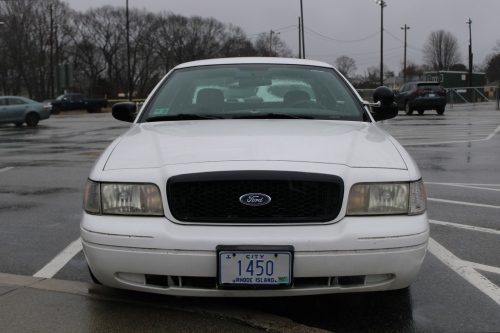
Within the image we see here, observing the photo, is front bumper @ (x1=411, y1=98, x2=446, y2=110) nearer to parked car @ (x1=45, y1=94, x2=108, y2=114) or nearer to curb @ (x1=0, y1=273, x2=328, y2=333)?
curb @ (x1=0, y1=273, x2=328, y2=333)

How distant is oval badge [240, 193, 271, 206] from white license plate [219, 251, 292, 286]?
235 mm

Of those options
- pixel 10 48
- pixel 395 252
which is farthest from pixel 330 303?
pixel 10 48

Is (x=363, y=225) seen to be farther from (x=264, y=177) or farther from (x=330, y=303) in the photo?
(x=330, y=303)

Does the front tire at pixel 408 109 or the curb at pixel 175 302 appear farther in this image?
the front tire at pixel 408 109

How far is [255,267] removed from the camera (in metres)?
2.18

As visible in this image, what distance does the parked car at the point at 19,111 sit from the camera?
2050 centimetres

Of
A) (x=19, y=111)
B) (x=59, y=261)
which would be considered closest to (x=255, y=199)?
(x=59, y=261)

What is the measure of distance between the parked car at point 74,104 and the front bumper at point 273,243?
124 feet

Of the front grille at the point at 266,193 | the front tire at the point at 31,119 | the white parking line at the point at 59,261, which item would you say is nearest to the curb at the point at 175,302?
the white parking line at the point at 59,261

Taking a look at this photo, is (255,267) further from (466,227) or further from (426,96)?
(426,96)

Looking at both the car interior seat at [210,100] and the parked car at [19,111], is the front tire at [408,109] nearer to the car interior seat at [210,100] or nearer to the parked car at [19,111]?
the parked car at [19,111]

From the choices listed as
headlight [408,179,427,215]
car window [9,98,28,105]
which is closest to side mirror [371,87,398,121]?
headlight [408,179,427,215]

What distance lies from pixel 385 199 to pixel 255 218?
660mm

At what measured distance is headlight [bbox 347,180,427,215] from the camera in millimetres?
2326
